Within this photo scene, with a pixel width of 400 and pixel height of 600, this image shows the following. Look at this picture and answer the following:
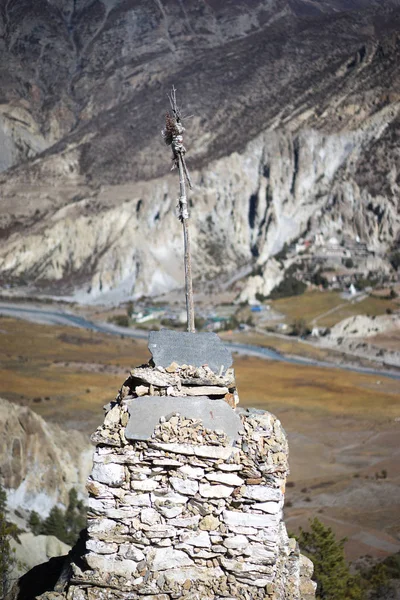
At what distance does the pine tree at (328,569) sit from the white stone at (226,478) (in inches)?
378

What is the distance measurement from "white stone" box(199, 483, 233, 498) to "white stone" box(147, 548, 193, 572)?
60 cm

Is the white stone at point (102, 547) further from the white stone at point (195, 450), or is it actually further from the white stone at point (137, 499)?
the white stone at point (195, 450)

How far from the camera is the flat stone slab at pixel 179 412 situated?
6754 mm

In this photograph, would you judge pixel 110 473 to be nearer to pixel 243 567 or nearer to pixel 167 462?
pixel 167 462

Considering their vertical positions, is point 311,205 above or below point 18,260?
above

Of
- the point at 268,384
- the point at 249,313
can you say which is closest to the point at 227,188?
the point at 249,313

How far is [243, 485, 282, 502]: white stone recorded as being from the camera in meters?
6.70

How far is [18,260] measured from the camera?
368 feet

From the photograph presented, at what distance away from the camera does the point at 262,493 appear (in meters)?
6.71

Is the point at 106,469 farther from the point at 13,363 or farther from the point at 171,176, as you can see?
the point at 171,176

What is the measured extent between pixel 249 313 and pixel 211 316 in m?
5.20

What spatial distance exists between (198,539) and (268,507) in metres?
0.72

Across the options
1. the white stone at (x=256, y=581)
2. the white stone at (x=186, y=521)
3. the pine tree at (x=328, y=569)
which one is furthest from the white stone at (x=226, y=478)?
the pine tree at (x=328, y=569)

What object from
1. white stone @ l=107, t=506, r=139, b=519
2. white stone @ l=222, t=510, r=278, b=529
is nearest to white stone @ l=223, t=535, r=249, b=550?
white stone @ l=222, t=510, r=278, b=529
